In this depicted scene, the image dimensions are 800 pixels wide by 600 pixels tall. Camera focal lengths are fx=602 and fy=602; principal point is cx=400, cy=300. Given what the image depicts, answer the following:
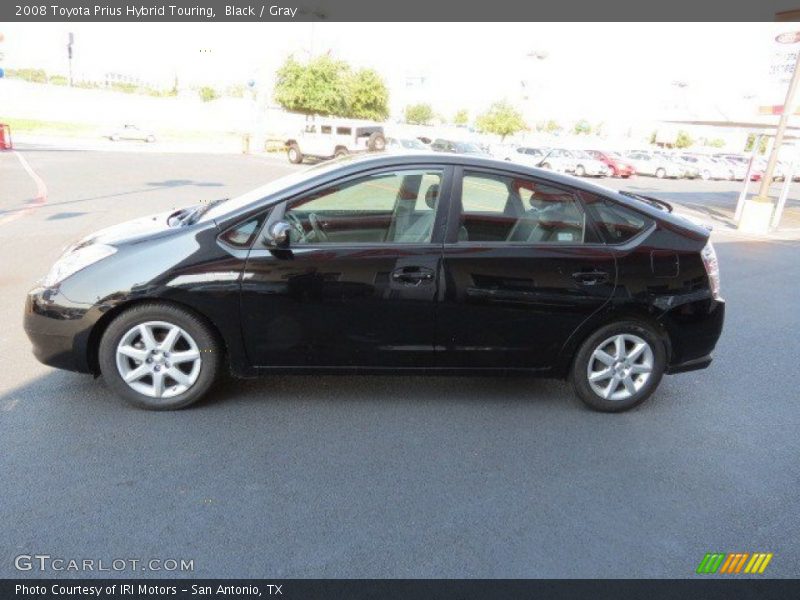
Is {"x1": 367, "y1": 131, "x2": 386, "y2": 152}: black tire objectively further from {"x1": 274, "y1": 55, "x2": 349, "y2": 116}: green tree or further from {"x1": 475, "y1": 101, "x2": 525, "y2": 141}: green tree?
{"x1": 475, "y1": 101, "x2": 525, "y2": 141}: green tree

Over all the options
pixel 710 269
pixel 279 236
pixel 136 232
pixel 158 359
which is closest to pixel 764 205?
pixel 710 269

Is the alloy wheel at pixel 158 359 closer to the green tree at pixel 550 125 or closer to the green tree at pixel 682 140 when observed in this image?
the green tree at pixel 682 140

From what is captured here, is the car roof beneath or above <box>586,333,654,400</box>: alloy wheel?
above

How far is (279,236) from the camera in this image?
11.2 ft

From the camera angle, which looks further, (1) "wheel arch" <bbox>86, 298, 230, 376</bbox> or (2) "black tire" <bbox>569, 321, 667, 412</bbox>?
(2) "black tire" <bbox>569, 321, 667, 412</bbox>

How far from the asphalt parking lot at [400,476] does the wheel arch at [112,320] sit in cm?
31

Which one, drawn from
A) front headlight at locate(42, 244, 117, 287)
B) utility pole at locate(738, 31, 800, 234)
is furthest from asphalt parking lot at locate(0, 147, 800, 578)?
utility pole at locate(738, 31, 800, 234)

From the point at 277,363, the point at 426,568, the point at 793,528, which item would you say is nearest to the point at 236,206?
the point at 277,363

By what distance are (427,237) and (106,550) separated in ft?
7.49

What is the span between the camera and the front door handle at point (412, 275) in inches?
140

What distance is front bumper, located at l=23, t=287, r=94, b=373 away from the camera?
3.45 meters

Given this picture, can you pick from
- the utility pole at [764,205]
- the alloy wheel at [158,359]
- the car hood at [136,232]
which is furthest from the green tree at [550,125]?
the alloy wheel at [158,359]

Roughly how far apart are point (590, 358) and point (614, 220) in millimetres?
904

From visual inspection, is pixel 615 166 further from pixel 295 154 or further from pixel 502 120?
pixel 502 120
